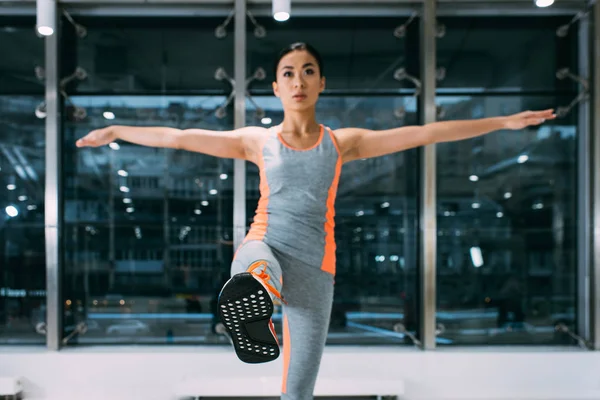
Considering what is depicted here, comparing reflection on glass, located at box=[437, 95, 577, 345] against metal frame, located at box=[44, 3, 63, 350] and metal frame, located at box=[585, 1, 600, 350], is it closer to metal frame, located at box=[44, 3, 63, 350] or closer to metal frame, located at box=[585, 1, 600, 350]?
metal frame, located at box=[585, 1, 600, 350]

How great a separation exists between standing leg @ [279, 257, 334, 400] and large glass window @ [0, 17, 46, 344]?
2.42 m

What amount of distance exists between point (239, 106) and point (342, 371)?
1.94m

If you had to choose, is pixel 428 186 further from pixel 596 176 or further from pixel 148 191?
pixel 148 191

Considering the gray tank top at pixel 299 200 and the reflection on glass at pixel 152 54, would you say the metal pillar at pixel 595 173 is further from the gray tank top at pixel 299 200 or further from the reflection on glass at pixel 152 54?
the reflection on glass at pixel 152 54

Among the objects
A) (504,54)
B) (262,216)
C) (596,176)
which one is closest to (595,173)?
(596,176)

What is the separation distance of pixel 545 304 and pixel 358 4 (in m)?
2.57

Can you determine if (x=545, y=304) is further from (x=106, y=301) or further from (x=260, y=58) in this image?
(x=106, y=301)

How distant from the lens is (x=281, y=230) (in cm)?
207

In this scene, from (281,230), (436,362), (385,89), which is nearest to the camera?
(281,230)

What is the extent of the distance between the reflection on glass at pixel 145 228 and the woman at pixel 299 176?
157cm

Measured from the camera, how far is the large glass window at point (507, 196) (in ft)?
12.4

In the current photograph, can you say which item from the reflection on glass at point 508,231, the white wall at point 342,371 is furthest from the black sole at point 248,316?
the reflection on glass at point 508,231

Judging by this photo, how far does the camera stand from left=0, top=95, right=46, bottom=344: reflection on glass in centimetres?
374

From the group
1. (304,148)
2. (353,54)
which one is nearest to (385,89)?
(353,54)
